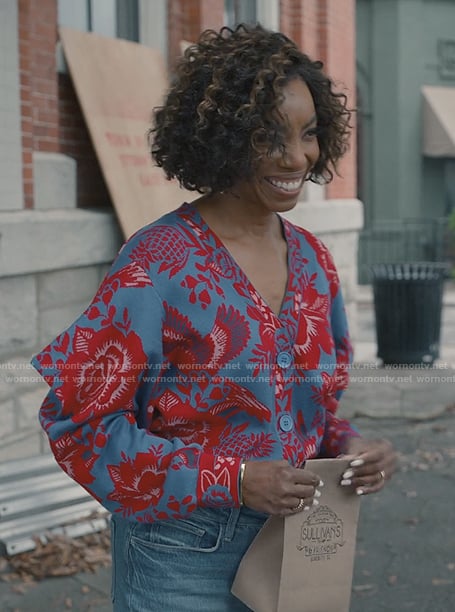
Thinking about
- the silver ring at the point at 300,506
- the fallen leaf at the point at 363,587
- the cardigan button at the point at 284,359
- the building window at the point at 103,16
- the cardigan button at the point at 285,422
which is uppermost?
the building window at the point at 103,16

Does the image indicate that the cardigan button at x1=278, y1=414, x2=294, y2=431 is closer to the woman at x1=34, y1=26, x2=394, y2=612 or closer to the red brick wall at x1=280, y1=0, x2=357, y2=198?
the woman at x1=34, y1=26, x2=394, y2=612

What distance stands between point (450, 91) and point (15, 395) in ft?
52.3

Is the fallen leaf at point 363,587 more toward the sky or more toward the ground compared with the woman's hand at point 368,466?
more toward the ground

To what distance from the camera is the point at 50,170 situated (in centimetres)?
586

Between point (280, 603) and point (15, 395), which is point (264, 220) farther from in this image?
point (15, 395)

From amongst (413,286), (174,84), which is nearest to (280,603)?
(174,84)

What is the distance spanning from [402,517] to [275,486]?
3845 millimetres

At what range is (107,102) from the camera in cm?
634

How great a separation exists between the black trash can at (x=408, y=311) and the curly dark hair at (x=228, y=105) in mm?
7178

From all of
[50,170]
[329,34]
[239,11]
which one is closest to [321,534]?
[50,170]

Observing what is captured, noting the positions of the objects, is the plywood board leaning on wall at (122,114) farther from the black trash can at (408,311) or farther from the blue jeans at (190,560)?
the blue jeans at (190,560)

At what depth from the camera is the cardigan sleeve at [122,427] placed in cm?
175

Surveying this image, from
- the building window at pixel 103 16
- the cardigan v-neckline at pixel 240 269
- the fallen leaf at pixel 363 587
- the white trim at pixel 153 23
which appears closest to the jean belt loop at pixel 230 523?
the cardigan v-neckline at pixel 240 269

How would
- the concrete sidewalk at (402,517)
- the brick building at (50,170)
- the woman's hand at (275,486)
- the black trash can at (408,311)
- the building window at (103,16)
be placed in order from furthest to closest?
the black trash can at (408,311) → the building window at (103,16) → the brick building at (50,170) → the concrete sidewalk at (402,517) → the woman's hand at (275,486)
